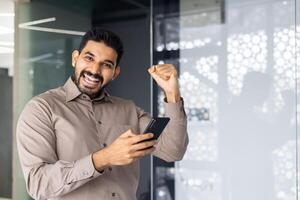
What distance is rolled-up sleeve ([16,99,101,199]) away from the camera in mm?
1342

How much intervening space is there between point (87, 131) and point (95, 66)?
24 centimetres

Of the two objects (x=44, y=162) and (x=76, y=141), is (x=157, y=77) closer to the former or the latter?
(x=76, y=141)

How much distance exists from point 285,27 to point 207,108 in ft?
2.80

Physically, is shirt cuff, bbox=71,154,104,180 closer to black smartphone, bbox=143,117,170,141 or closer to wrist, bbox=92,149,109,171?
wrist, bbox=92,149,109,171

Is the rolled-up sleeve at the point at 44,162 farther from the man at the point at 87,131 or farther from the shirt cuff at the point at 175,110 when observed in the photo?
the shirt cuff at the point at 175,110

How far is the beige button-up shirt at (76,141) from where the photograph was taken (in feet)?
4.49

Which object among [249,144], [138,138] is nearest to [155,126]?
[138,138]

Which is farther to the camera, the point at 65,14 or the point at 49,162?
the point at 65,14

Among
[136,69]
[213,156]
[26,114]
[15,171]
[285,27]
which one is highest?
[285,27]

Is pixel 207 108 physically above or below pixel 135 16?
below

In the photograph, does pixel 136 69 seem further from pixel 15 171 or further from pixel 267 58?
pixel 15 171

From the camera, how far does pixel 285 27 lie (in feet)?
10.3

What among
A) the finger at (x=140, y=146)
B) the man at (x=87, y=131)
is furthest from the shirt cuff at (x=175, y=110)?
the finger at (x=140, y=146)

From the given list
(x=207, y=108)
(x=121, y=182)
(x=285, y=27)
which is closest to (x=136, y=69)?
(x=207, y=108)
